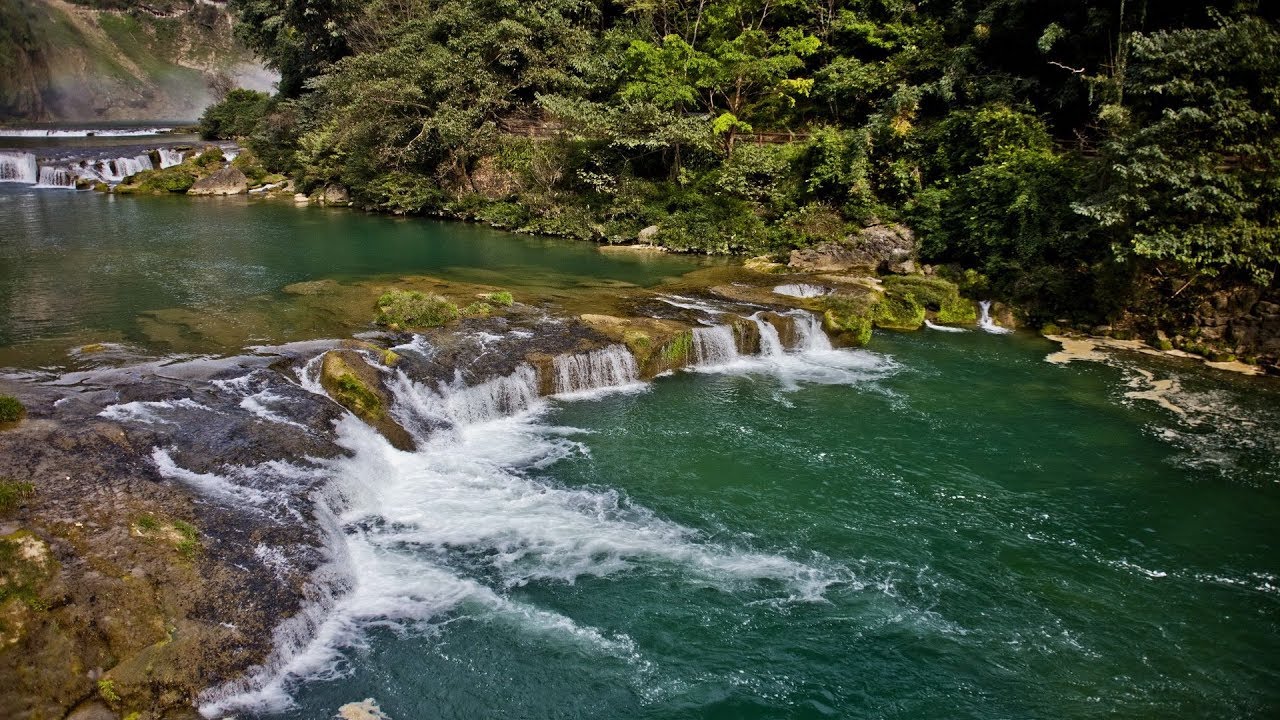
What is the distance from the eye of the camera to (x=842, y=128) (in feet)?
103

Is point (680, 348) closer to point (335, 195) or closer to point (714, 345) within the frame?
point (714, 345)

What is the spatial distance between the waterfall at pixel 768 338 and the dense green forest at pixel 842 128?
8046 millimetres

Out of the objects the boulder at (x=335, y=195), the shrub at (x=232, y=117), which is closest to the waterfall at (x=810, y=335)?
the boulder at (x=335, y=195)

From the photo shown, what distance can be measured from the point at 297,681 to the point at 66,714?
1875 millimetres

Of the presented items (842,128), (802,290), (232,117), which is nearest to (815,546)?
(802,290)

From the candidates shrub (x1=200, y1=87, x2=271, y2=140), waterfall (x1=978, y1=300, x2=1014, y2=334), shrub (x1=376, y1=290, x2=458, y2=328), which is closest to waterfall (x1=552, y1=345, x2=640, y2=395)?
shrub (x1=376, y1=290, x2=458, y2=328)

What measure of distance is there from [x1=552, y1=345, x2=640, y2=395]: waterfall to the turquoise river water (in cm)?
49

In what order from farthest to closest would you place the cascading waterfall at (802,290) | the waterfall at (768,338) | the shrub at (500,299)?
the cascading waterfall at (802,290) < the shrub at (500,299) < the waterfall at (768,338)

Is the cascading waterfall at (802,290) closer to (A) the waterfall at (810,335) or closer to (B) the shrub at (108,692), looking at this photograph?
(A) the waterfall at (810,335)

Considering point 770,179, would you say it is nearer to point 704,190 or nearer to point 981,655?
point 704,190

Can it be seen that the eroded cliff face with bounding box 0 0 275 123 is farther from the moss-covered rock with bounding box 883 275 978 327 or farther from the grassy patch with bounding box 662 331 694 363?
the moss-covered rock with bounding box 883 275 978 327

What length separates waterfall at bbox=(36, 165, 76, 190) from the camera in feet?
128

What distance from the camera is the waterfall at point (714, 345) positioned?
1703 cm

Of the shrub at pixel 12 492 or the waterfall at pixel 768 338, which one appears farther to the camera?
the waterfall at pixel 768 338
